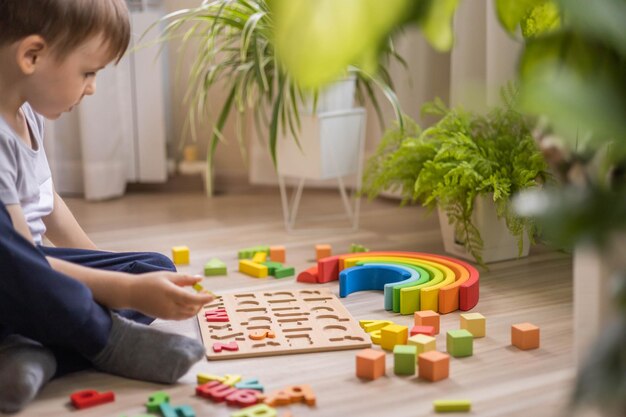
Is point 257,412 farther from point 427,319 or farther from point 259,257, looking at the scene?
point 259,257

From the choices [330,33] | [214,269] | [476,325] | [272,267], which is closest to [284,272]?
[272,267]

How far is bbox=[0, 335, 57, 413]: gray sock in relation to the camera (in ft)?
3.70

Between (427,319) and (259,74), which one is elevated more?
(259,74)

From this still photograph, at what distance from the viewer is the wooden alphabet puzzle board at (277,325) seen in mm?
1349

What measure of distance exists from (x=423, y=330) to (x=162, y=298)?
427 millimetres

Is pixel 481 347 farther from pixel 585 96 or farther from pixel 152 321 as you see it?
pixel 585 96

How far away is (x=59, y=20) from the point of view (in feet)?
4.16

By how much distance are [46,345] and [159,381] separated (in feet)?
0.58

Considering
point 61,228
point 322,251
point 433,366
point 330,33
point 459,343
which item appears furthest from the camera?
point 322,251

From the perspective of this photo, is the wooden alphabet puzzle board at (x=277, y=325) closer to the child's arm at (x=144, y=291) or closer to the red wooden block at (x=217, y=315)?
the red wooden block at (x=217, y=315)

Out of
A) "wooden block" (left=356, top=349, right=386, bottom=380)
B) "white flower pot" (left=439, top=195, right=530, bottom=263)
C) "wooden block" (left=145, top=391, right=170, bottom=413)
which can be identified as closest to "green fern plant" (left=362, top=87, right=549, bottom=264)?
"white flower pot" (left=439, top=195, right=530, bottom=263)

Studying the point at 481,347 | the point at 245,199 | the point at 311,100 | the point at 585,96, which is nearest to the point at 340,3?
the point at 585,96

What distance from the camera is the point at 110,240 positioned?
214 centimetres

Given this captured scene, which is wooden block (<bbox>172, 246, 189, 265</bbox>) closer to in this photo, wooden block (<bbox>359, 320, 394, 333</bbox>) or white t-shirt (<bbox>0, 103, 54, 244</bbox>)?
white t-shirt (<bbox>0, 103, 54, 244</bbox>)
